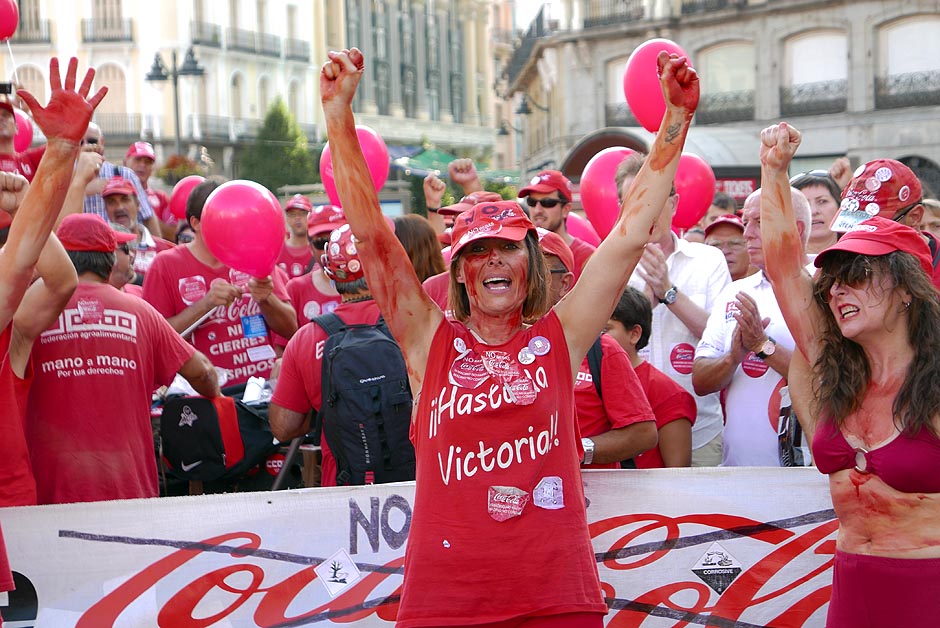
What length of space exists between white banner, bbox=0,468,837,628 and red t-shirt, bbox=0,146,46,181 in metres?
2.06

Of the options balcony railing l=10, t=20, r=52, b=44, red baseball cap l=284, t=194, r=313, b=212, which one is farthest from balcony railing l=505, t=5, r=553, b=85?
red baseball cap l=284, t=194, r=313, b=212

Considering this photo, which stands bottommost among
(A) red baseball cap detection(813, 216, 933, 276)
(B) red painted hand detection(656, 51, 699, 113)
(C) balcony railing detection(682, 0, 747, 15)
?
(A) red baseball cap detection(813, 216, 933, 276)

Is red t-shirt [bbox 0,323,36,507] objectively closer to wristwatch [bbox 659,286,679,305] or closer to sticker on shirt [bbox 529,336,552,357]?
sticker on shirt [bbox 529,336,552,357]

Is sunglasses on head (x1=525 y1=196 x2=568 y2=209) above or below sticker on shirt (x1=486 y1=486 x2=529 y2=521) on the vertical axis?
above

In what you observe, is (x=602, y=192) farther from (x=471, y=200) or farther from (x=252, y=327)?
(x=252, y=327)

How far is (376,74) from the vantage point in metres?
75.9

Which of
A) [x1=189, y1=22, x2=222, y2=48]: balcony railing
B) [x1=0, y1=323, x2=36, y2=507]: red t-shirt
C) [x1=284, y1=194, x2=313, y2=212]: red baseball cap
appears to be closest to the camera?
[x1=0, y1=323, x2=36, y2=507]: red t-shirt

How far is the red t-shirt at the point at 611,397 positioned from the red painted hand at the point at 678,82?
1310mm

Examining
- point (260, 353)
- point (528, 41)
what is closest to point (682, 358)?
point (260, 353)

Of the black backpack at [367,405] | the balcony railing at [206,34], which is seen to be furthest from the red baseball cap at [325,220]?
the balcony railing at [206,34]

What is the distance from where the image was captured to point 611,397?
4.73 metres

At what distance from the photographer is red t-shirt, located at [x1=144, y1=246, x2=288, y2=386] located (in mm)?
6637

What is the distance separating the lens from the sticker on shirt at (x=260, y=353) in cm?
671

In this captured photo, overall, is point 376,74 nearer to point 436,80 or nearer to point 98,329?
point 436,80
